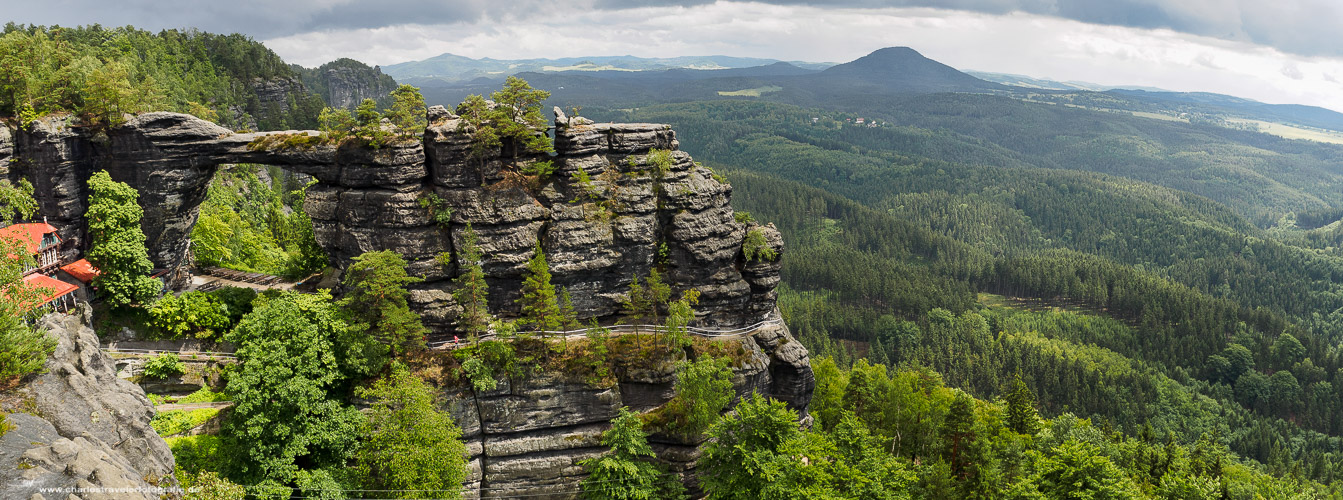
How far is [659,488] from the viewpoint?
4544 cm

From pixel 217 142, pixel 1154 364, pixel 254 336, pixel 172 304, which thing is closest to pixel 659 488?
pixel 254 336

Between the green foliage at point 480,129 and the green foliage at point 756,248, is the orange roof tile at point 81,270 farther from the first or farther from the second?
the green foliage at point 756,248

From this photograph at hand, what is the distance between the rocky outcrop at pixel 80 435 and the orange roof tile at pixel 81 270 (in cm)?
970

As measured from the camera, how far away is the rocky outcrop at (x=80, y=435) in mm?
22234

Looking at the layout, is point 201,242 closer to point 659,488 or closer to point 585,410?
point 585,410

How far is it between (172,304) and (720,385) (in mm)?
37775

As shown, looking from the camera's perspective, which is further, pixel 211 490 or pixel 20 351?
pixel 20 351

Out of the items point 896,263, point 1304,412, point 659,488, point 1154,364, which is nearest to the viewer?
point 659,488

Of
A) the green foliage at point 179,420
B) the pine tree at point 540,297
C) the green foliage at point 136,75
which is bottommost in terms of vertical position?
the green foliage at point 179,420

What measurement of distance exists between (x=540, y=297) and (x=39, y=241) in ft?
105

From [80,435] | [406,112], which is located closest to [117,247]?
[406,112]

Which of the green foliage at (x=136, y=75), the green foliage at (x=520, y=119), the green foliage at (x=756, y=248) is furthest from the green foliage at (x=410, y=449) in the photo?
the green foliage at (x=136, y=75)

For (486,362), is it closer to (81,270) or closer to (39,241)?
(81,270)

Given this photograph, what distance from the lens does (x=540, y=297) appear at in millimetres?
46688
